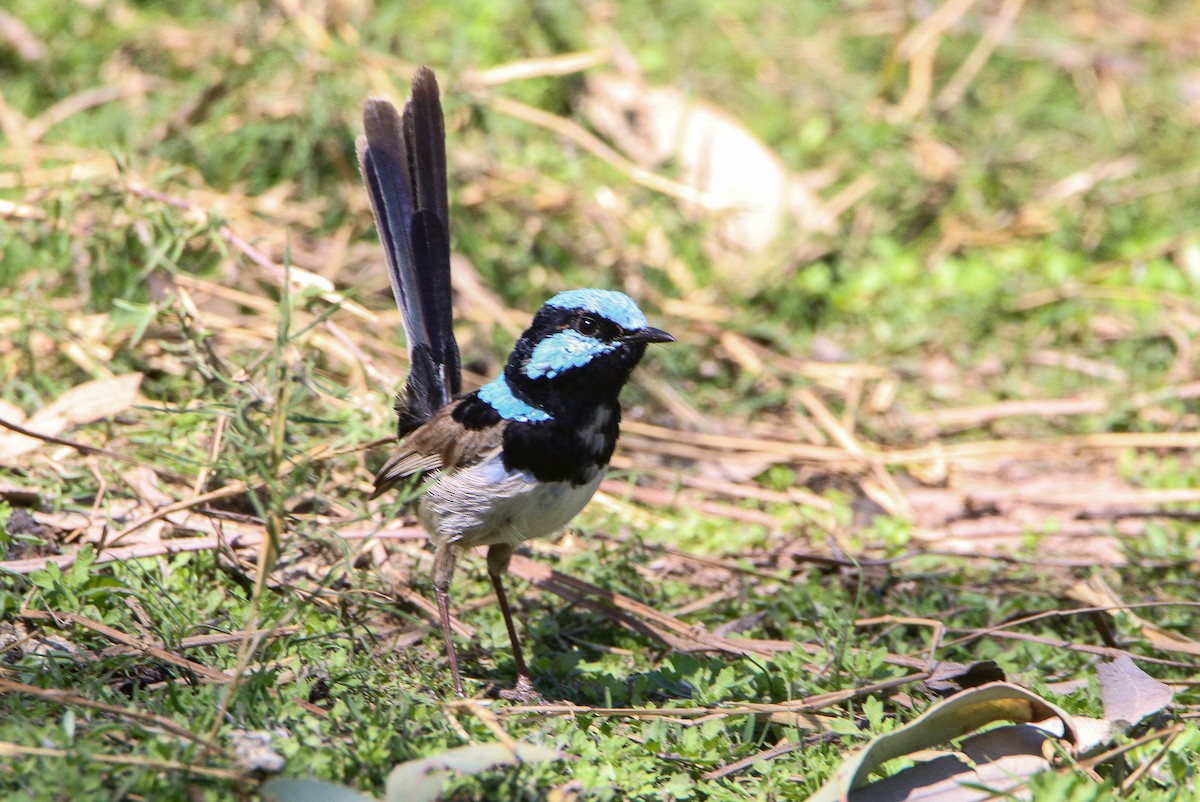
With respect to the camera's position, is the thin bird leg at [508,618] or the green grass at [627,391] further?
the thin bird leg at [508,618]

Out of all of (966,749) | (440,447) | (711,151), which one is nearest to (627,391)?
(711,151)

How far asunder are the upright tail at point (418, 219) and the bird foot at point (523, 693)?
91 centimetres

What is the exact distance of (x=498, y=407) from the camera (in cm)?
343

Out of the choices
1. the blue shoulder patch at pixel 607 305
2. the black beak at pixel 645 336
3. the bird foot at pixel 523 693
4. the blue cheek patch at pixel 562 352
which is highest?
the blue shoulder patch at pixel 607 305

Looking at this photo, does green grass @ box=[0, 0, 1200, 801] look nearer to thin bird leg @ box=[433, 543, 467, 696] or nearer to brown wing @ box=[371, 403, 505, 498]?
thin bird leg @ box=[433, 543, 467, 696]

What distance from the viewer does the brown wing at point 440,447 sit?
3381mm

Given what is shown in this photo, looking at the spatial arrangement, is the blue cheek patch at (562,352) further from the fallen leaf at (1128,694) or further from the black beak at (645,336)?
the fallen leaf at (1128,694)

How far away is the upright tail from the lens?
3654mm

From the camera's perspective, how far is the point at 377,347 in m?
4.91

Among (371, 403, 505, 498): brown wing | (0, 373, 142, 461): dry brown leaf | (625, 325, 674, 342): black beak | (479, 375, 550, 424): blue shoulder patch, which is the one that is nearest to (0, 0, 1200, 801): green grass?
(0, 373, 142, 461): dry brown leaf

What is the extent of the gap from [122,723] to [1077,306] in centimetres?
487

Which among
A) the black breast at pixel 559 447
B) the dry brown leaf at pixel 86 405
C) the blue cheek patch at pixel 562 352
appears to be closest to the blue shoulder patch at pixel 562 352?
the blue cheek patch at pixel 562 352

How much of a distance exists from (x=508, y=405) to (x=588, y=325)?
1.02 ft

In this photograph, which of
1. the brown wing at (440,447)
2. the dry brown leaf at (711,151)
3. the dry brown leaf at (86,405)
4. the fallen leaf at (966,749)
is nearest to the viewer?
the fallen leaf at (966,749)
